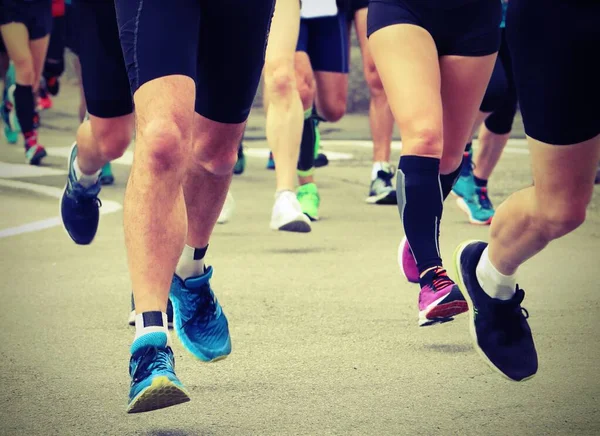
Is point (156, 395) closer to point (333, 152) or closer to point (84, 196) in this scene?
point (84, 196)

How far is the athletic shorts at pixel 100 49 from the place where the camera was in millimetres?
3883

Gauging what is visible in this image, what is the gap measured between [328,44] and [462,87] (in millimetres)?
3075

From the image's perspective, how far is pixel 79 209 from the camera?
16.9 feet

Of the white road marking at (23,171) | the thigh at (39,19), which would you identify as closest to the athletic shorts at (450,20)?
the white road marking at (23,171)

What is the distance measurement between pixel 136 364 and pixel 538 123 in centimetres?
124

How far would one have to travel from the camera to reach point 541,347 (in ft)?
12.9

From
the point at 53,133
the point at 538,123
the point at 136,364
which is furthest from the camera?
the point at 53,133

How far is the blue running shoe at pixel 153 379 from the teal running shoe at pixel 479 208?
4265 mm

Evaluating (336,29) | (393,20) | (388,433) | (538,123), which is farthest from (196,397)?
(336,29)

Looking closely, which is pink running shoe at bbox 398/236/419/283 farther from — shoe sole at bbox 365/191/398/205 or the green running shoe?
shoe sole at bbox 365/191/398/205

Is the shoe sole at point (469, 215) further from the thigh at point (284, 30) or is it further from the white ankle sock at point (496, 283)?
the white ankle sock at point (496, 283)

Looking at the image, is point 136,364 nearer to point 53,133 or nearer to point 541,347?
point 541,347

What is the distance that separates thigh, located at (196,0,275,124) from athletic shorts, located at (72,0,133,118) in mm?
612

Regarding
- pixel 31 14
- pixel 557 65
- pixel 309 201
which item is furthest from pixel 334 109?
pixel 557 65
